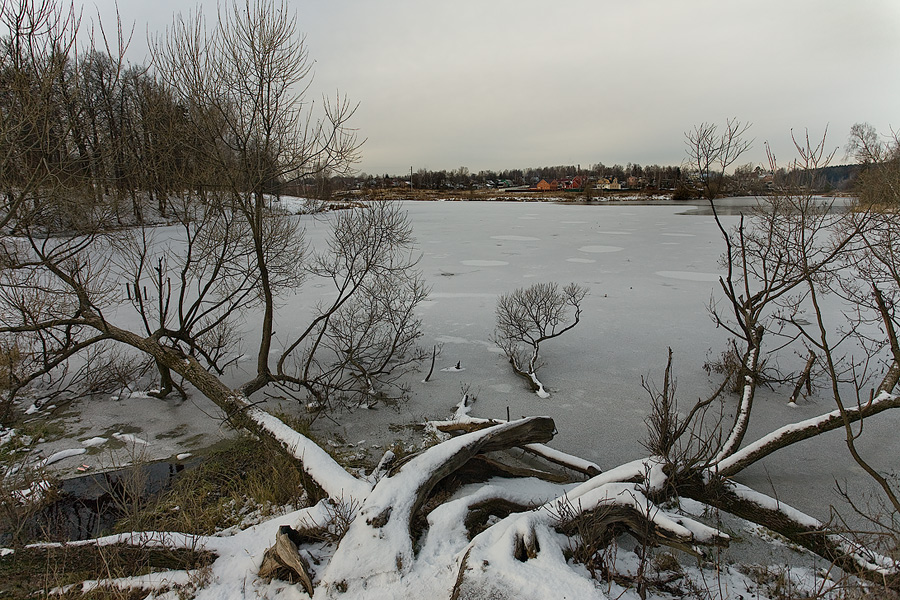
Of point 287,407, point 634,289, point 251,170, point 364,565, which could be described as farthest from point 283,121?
point 634,289

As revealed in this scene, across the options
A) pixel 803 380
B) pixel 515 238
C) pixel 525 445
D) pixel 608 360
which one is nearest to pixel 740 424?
pixel 525 445

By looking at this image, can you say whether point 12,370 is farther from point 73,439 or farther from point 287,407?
point 287,407

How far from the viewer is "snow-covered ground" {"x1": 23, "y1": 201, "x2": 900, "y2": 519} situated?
4914 mm

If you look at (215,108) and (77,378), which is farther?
(77,378)

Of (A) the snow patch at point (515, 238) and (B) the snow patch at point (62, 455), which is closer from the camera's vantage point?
(B) the snow patch at point (62, 455)

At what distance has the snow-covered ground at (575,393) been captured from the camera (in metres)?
4.91

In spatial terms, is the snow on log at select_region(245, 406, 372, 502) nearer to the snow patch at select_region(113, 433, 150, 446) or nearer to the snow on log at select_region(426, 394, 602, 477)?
the snow on log at select_region(426, 394, 602, 477)

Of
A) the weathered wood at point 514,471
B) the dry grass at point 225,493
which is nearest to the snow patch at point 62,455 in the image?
the dry grass at point 225,493

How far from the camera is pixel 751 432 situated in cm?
529

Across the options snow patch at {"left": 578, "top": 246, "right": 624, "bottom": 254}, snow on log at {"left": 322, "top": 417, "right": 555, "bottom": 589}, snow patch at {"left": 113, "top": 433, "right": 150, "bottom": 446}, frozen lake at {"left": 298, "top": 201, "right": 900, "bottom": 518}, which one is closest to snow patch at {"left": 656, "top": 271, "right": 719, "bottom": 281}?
frozen lake at {"left": 298, "top": 201, "right": 900, "bottom": 518}

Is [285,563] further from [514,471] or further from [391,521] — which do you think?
[514,471]

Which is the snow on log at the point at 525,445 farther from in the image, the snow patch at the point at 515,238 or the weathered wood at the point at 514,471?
the snow patch at the point at 515,238

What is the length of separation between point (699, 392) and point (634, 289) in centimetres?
517

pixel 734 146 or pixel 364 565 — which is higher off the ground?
pixel 734 146
